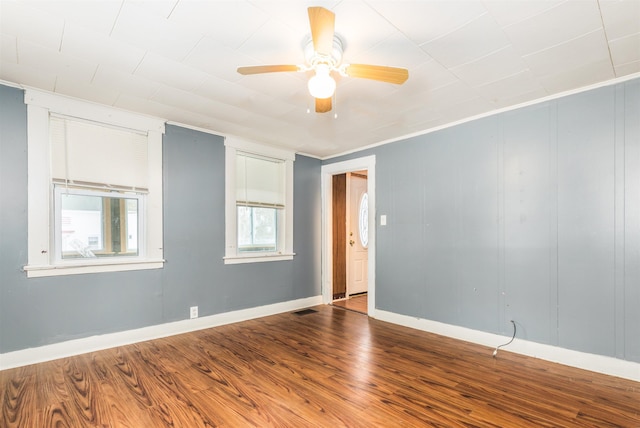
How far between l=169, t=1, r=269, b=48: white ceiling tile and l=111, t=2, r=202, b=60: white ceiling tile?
82 mm

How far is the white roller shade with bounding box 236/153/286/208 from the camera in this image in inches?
170

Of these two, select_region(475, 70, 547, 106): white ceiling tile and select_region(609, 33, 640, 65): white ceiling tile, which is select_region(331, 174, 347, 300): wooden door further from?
select_region(609, 33, 640, 65): white ceiling tile

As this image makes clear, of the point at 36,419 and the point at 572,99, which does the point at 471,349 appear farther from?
the point at 36,419

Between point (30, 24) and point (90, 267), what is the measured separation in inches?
82.6

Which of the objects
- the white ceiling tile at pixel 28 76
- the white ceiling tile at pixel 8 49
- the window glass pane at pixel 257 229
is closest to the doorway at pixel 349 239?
the window glass pane at pixel 257 229

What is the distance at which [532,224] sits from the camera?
9.98ft

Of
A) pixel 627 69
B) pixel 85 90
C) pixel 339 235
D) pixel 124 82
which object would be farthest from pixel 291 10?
pixel 339 235

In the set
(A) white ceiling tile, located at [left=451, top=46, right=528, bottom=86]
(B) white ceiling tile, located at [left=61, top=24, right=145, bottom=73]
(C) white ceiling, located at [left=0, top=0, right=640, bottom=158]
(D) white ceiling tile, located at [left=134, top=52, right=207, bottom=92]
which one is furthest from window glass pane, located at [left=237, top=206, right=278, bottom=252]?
(A) white ceiling tile, located at [left=451, top=46, right=528, bottom=86]

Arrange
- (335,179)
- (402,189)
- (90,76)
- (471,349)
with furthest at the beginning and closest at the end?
1. (335,179)
2. (402,189)
3. (471,349)
4. (90,76)

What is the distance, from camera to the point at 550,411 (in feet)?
6.86

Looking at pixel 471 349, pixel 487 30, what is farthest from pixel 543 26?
pixel 471 349

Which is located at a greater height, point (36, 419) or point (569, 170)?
point (569, 170)

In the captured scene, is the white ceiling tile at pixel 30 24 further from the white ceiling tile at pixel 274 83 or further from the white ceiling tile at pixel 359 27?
the white ceiling tile at pixel 359 27

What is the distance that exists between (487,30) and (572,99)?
153cm
